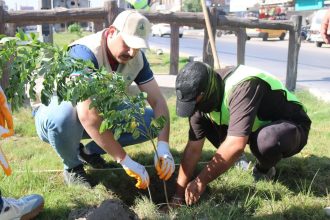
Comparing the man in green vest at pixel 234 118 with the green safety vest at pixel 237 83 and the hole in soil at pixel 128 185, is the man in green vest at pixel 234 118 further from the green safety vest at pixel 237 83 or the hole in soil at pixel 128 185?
the hole in soil at pixel 128 185

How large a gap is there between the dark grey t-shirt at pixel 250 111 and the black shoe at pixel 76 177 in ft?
2.57

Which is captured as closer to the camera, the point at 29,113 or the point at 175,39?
the point at 29,113

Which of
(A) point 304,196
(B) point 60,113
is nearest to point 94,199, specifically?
(B) point 60,113

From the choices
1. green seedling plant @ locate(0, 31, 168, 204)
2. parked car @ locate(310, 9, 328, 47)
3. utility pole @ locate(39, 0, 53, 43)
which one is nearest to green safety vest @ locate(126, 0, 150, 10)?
utility pole @ locate(39, 0, 53, 43)

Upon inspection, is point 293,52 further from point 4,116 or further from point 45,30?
point 4,116

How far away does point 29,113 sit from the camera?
197 inches

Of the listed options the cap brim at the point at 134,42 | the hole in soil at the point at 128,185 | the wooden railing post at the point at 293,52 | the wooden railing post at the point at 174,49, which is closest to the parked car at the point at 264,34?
the wooden railing post at the point at 174,49

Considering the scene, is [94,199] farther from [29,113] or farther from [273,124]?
[29,113]

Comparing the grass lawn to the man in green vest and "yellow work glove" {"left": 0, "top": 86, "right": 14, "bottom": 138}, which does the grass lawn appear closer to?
the man in green vest

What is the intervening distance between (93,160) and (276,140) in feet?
4.62

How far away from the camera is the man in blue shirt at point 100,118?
8.23 ft

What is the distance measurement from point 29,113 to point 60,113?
2476 mm

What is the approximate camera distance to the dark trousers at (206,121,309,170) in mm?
2617

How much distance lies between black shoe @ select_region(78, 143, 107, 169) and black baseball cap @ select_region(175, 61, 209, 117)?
1128 mm
